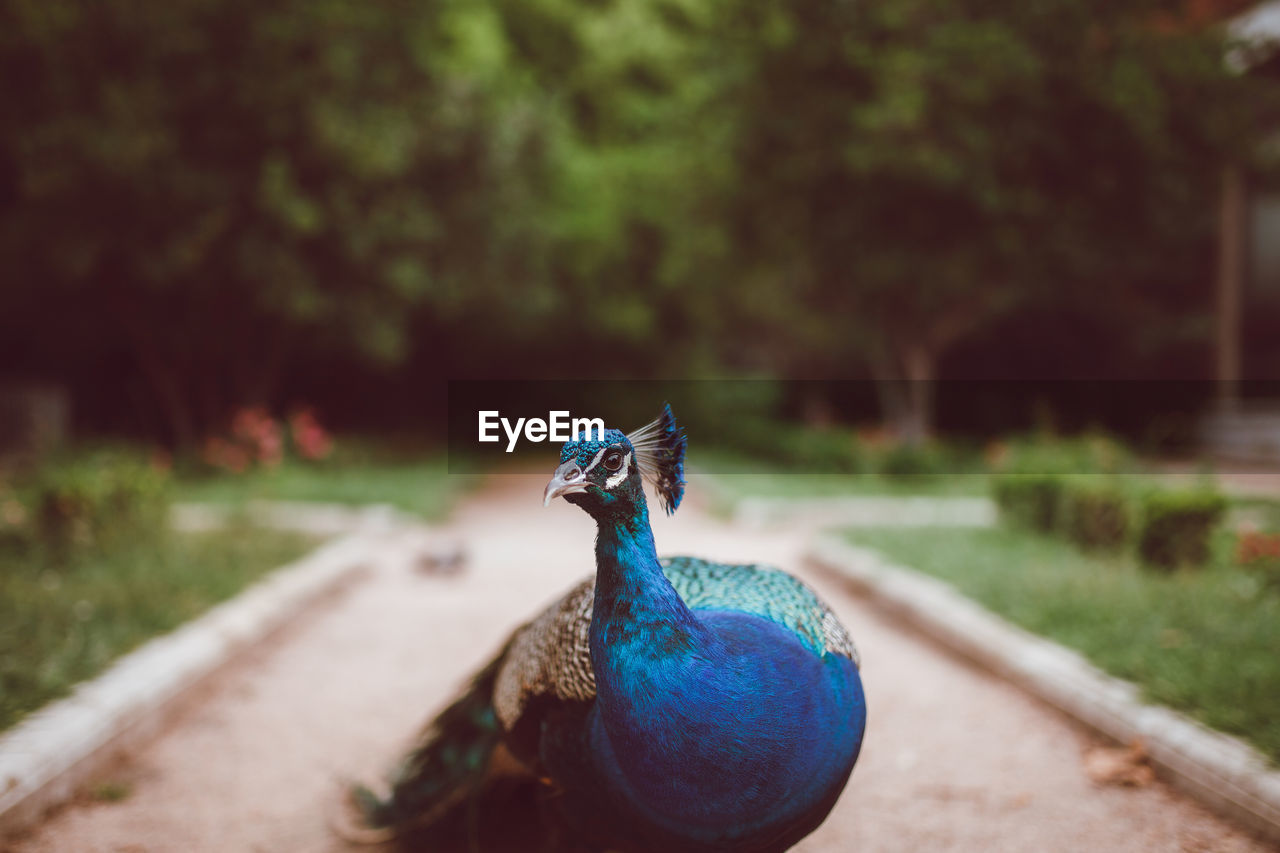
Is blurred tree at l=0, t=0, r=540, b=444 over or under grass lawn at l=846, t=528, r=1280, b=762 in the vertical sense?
over

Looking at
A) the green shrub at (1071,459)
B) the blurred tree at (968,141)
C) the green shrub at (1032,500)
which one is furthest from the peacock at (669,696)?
the blurred tree at (968,141)

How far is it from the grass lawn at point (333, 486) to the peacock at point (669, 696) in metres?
8.52

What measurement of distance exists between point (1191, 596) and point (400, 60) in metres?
12.9

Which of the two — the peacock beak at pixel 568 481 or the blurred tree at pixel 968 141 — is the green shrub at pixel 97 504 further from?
the blurred tree at pixel 968 141

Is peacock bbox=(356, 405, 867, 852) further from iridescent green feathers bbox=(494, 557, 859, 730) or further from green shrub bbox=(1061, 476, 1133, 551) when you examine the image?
green shrub bbox=(1061, 476, 1133, 551)

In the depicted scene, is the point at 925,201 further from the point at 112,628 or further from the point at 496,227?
the point at 112,628

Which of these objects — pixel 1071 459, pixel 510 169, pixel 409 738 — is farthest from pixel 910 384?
pixel 409 738

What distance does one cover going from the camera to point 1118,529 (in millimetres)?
7188

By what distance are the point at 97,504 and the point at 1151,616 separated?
6.73 metres

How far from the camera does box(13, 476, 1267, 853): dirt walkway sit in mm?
3303

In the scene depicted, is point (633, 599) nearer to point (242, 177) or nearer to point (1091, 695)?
point (1091, 695)

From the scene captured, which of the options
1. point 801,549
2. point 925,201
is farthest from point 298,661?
point 925,201

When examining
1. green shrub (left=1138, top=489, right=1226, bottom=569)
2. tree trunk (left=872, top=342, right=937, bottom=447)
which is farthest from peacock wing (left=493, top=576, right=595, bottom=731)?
tree trunk (left=872, top=342, right=937, bottom=447)

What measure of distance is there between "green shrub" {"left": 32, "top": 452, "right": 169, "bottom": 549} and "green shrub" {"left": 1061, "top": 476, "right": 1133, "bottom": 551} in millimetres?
7068
